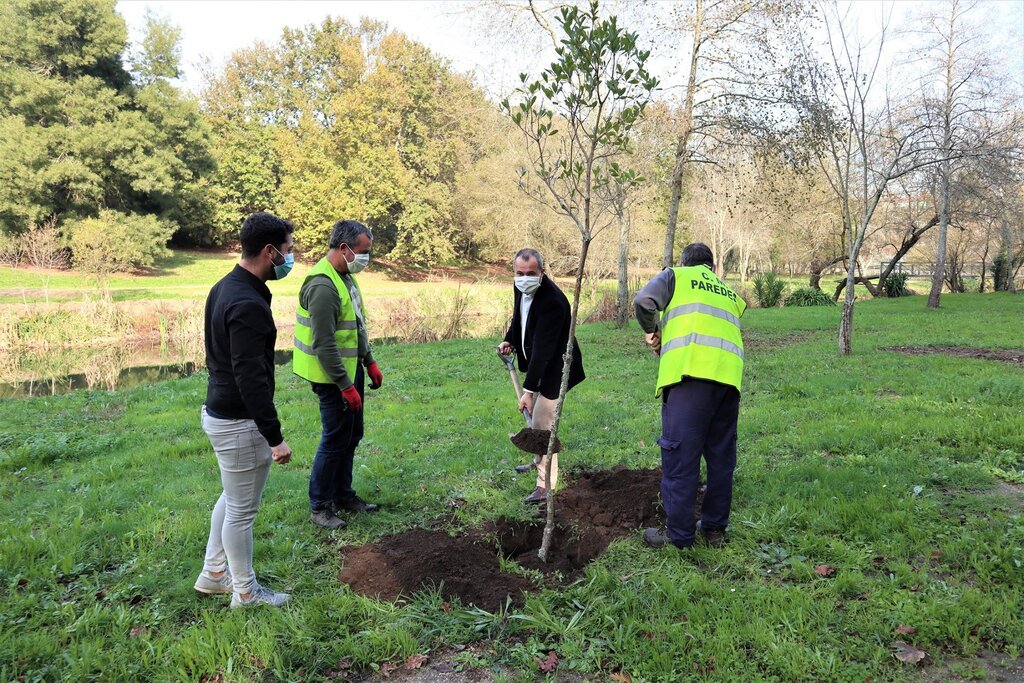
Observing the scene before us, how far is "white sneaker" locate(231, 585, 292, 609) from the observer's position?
136 inches

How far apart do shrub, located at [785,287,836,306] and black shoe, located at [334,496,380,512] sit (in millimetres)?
24522

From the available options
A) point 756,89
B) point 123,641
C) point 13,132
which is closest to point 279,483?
point 123,641

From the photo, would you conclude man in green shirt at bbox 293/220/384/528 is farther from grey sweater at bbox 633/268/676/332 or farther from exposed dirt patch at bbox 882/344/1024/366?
exposed dirt patch at bbox 882/344/1024/366

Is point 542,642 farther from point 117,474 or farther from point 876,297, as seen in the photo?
point 876,297

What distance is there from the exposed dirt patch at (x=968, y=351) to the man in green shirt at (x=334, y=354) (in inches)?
398

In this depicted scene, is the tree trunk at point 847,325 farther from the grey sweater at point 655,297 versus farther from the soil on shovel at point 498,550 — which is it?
the grey sweater at point 655,297

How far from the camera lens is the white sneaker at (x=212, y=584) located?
11.8 ft

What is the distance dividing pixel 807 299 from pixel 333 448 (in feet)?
83.1

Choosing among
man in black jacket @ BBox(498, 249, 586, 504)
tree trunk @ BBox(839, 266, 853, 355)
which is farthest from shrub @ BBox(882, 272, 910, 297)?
man in black jacket @ BBox(498, 249, 586, 504)

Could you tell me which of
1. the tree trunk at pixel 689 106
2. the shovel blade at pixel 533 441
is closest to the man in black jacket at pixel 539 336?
the shovel blade at pixel 533 441

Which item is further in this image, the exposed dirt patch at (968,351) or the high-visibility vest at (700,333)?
the exposed dirt patch at (968,351)

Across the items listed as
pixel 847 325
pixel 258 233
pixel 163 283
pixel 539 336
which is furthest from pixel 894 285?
pixel 163 283

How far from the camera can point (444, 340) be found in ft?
53.1

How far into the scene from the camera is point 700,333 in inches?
152
